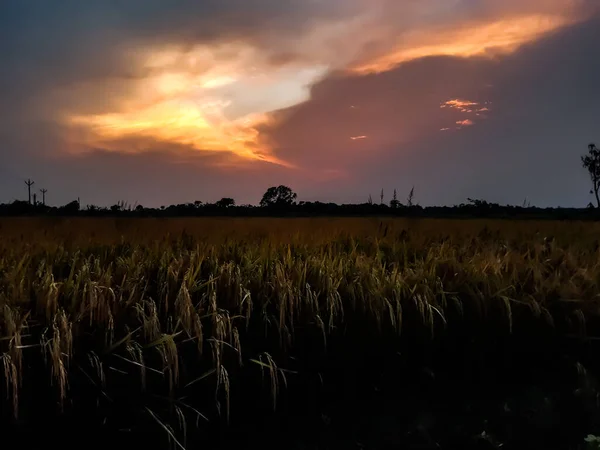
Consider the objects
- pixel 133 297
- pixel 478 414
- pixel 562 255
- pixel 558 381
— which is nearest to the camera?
pixel 133 297

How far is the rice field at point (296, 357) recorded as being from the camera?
8.46 feet

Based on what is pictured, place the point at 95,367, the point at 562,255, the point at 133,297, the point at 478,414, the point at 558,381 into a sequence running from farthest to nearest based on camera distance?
the point at 562,255 → the point at 558,381 → the point at 478,414 → the point at 133,297 → the point at 95,367

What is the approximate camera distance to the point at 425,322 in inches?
133

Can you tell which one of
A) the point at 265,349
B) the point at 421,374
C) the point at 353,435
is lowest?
the point at 353,435

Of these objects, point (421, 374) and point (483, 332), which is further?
point (483, 332)

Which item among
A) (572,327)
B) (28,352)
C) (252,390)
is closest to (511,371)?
(572,327)

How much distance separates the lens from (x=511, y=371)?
3561 mm

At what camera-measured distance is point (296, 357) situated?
3.07 meters

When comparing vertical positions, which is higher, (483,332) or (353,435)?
(483,332)

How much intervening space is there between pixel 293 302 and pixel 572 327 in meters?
2.00

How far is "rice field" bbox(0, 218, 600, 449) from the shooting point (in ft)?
8.46

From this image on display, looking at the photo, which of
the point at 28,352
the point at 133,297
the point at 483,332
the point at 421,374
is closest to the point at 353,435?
the point at 421,374

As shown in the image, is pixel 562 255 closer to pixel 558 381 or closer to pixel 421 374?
pixel 558 381

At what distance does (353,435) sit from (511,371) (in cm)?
127
